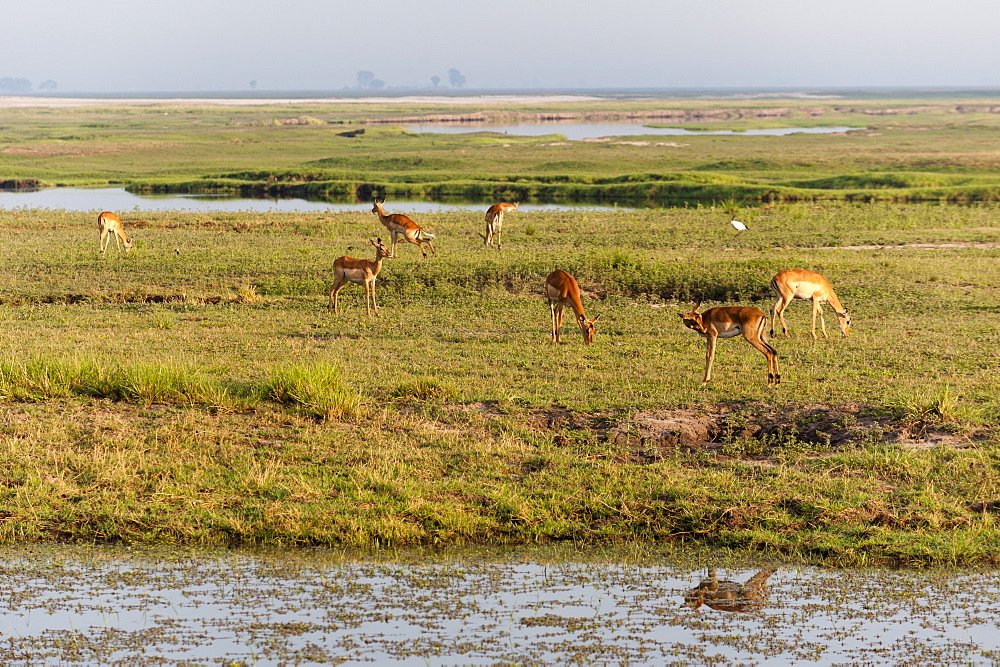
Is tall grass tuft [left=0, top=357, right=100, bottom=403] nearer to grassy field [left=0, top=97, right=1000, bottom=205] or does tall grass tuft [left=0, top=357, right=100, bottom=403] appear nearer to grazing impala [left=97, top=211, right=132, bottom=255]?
grazing impala [left=97, top=211, right=132, bottom=255]

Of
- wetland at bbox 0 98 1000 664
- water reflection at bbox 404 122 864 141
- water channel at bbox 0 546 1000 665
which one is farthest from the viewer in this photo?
water reflection at bbox 404 122 864 141

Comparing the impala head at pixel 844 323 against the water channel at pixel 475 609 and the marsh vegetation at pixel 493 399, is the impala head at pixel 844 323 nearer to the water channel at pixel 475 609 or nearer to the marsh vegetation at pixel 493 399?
the marsh vegetation at pixel 493 399

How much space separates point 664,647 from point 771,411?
474cm

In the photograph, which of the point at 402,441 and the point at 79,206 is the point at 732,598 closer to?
the point at 402,441

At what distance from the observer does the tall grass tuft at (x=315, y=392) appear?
10.5 m

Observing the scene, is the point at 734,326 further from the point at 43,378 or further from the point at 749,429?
the point at 43,378

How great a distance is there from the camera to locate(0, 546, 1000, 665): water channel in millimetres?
6090

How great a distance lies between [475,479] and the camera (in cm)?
893

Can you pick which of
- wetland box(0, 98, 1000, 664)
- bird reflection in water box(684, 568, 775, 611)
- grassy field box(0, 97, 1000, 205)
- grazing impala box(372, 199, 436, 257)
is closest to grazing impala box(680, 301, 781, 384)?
wetland box(0, 98, 1000, 664)

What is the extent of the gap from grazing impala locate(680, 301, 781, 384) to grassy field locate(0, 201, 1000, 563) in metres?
0.37

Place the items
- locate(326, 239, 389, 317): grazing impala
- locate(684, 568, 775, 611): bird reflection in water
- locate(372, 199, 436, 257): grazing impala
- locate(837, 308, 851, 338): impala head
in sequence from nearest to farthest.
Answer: locate(684, 568, 775, 611): bird reflection in water, locate(837, 308, 851, 338): impala head, locate(326, 239, 389, 317): grazing impala, locate(372, 199, 436, 257): grazing impala

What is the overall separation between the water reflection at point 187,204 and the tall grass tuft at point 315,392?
24.1 metres

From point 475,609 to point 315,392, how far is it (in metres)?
4.30

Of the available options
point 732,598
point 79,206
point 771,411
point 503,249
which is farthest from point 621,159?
point 732,598
